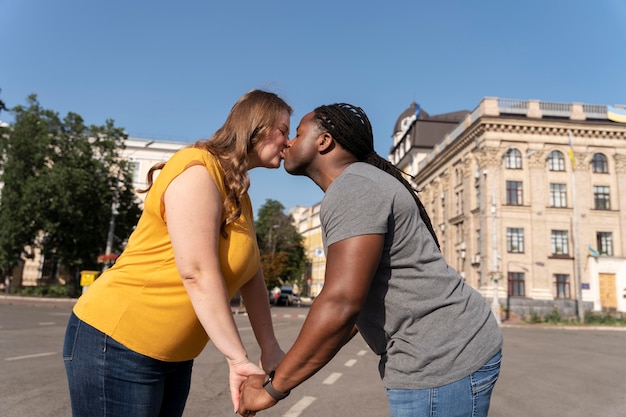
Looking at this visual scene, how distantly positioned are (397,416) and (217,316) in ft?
2.30

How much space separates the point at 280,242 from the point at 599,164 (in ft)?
105

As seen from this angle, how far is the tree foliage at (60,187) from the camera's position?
32406 millimetres

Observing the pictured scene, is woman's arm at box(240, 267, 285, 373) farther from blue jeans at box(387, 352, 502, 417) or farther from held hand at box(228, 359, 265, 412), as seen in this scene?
blue jeans at box(387, 352, 502, 417)

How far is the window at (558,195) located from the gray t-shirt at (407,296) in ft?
141

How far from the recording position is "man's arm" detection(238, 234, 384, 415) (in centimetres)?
160

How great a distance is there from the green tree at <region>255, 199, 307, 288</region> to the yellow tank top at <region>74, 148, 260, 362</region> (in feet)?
154

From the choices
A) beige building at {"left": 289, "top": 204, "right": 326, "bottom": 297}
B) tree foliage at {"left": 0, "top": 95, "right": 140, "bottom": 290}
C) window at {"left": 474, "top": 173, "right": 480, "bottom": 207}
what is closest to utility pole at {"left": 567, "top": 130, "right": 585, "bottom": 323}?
window at {"left": 474, "top": 173, "right": 480, "bottom": 207}

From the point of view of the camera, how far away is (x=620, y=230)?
132ft

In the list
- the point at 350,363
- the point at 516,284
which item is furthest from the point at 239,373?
the point at 516,284

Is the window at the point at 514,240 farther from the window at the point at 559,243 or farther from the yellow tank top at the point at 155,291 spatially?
the yellow tank top at the point at 155,291

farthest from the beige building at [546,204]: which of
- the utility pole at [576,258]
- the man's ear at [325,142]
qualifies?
the man's ear at [325,142]

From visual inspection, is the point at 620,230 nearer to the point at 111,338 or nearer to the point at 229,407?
the point at 229,407

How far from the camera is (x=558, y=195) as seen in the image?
41.0m

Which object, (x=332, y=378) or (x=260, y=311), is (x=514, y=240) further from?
(x=260, y=311)
